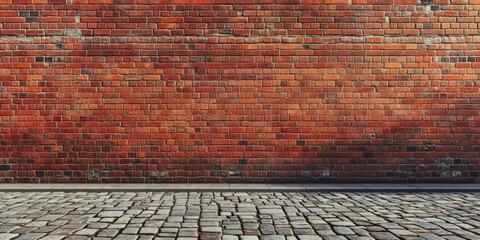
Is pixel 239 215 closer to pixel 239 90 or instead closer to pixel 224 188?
pixel 224 188

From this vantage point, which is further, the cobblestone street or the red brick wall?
the red brick wall

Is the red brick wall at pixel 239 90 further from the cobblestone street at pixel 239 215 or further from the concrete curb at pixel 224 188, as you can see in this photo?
the cobblestone street at pixel 239 215

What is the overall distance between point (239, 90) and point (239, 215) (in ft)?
9.51

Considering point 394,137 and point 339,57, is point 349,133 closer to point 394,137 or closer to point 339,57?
point 394,137

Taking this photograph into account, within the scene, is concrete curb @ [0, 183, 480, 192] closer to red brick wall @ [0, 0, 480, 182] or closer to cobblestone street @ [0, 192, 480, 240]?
cobblestone street @ [0, 192, 480, 240]

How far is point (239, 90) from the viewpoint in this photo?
23.7 feet

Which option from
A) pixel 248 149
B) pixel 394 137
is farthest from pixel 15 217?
pixel 394 137

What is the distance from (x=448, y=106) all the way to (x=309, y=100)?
232 cm

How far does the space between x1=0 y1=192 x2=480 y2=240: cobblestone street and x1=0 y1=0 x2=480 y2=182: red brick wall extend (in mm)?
917

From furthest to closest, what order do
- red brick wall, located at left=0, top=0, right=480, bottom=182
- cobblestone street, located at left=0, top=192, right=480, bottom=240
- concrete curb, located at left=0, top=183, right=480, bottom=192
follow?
red brick wall, located at left=0, top=0, right=480, bottom=182, concrete curb, located at left=0, top=183, right=480, bottom=192, cobblestone street, located at left=0, top=192, right=480, bottom=240

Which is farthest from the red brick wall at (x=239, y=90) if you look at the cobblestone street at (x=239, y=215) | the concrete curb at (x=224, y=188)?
the cobblestone street at (x=239, y=215)

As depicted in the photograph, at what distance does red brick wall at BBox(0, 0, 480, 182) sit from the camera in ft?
23.5

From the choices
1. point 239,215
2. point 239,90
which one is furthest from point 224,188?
point 239,215

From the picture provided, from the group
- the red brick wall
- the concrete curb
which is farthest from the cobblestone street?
the red brick wall
